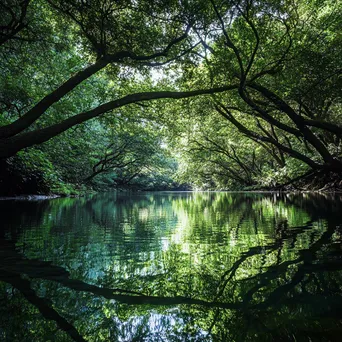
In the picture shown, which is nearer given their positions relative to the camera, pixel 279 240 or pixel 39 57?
pixel 279 240

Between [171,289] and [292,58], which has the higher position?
[292,58]

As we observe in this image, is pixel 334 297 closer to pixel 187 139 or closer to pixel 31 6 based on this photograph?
pixel 31 6

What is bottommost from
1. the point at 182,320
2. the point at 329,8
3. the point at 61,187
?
the point at 182,320

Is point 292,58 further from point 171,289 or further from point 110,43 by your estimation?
point 171,289

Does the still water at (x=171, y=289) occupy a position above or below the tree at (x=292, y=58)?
below

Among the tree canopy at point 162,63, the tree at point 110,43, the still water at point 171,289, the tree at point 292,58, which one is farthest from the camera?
the tree at point 292,58

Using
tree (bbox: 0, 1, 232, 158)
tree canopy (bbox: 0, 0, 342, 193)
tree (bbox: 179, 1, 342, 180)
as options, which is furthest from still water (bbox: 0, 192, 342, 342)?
tree (bbox: 179, 1, 342, 180)

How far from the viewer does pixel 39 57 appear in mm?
11062

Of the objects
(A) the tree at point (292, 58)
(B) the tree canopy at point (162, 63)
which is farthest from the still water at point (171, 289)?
(A) the tree at point (292, 58)

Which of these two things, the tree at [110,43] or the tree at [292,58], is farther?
the tree at [292,58]

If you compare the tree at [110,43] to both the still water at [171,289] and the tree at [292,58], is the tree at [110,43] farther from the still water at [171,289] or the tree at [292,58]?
the still water at [171,289]

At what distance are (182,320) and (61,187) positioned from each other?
54.4ft

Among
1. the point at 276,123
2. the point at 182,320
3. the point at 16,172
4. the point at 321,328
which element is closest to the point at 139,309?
the point at 182,320

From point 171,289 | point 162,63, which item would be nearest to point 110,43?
point 162,63
